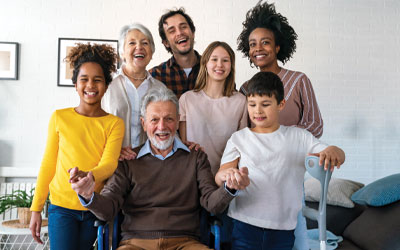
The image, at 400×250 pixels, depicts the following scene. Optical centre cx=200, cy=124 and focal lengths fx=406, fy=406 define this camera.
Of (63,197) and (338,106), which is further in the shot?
(338,106)

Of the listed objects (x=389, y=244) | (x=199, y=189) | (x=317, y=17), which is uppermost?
(x=317, y=17)

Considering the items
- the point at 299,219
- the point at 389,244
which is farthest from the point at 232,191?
the point at 389,244

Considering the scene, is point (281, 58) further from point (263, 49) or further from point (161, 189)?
point (161, 189)

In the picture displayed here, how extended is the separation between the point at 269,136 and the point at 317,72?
3.12 metres

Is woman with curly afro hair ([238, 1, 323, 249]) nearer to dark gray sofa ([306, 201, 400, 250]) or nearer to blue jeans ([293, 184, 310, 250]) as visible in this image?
blue jeans ([293, 184, 310, 250])

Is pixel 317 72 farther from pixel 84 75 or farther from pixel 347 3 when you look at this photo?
pixel 84 75

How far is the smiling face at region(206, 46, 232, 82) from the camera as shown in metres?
2.41

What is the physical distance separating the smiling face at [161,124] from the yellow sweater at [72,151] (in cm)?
17

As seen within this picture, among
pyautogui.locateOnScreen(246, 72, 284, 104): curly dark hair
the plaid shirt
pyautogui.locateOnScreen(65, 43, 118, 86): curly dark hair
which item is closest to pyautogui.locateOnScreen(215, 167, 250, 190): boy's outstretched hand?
pyautogui.locateOnScreen(246, 72, 284, 104): curly dark hair

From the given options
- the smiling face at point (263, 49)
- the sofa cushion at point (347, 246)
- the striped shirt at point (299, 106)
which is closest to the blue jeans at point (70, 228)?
the striped shirt at point (299, 106)

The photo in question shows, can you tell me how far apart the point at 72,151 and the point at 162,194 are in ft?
1.65

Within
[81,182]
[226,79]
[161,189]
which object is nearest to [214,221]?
[161,189]

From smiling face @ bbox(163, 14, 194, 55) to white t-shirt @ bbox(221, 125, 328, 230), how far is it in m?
0.99

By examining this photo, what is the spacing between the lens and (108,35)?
4785mm
